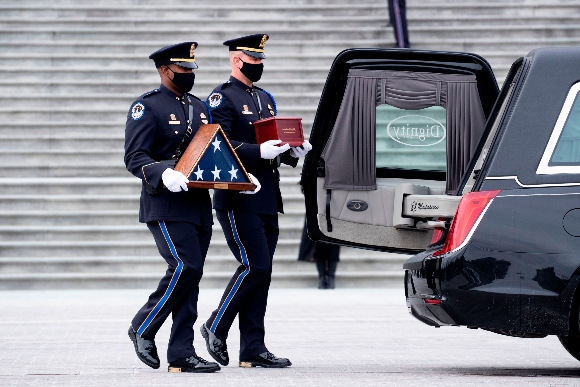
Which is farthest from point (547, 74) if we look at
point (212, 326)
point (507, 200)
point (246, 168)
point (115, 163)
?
point (115, 163)

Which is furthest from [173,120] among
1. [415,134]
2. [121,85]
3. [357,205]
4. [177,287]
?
[121,85]

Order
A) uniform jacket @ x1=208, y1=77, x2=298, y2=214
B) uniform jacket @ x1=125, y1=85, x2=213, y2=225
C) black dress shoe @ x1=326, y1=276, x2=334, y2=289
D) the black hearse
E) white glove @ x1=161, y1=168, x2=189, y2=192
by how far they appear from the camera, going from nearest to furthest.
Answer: the black hearse → white glove @ x1=161, y1=168, x2=189, y2=192 → uniform jacket @ x1=125, y1=85, x2=213, y2=225 → uniform jacket @ x1=208, y1=77, x2=298, y2=214 → black dress shoe @ x1=326, y1=276, x2=334, y2=289

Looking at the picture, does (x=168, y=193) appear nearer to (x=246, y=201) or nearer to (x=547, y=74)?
(x=246, y=201)

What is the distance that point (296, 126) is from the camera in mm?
7746

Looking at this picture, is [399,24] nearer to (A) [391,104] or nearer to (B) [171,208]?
(A) [391,104]

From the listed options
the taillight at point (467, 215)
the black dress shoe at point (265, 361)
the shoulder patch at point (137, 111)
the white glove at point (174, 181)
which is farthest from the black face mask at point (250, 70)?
the taillight at point (467, 215)

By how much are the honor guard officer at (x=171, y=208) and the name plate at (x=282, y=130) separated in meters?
0.41

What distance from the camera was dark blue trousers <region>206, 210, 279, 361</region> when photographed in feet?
25.5

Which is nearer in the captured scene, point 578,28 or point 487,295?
point 487,295

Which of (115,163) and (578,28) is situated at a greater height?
(578,28)

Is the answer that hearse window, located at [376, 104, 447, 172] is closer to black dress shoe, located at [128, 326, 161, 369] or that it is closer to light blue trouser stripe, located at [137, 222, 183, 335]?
light blue trouser stripe, located at [137, 222, 183, 335]

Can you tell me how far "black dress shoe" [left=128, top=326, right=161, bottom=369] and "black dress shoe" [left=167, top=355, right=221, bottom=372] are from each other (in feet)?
0.34

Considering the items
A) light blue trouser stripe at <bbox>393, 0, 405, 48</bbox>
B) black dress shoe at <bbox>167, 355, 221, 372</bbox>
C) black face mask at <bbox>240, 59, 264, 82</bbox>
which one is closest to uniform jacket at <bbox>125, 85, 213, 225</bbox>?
black face mask at <bbox>240, 59, 264, 82</bbox>

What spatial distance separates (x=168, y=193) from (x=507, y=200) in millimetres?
1890
